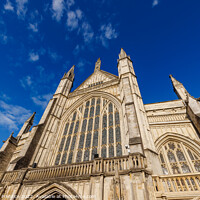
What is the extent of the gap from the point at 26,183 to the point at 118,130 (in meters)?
7.11

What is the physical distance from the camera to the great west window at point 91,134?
10617 millimetres

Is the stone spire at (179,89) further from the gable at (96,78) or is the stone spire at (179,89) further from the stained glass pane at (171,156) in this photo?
the gable at (96,78)

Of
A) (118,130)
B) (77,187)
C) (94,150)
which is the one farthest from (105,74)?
(77,187)

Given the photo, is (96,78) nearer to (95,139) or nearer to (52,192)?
(95,139)

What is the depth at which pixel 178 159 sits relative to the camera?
9227mm

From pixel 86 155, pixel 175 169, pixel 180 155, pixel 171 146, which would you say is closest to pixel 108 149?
pixel 86 155

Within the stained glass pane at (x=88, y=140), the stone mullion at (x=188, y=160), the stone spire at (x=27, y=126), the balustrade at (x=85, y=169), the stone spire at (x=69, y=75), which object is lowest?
the balustrade at (x=85, y=169)

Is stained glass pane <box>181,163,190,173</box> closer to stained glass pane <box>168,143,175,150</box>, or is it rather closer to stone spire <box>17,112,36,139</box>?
stained glass pane <box>168,143,175,150</box>

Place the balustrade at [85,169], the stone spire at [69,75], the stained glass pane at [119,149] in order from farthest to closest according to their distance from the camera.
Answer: the stone spire at [69,75], the stained glass pane at [119,149], the balustrade at [85,169]

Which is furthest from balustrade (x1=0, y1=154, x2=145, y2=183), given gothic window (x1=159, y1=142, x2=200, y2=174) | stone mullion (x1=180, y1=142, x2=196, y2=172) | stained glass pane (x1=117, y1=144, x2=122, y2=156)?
stone mullion (x1=180, y1=142, x2=196, y2=172)

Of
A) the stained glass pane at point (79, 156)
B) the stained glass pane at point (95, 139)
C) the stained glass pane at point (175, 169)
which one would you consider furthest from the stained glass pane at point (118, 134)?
the stained glass pane at point (175, 169)

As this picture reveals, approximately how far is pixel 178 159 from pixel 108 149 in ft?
16.1

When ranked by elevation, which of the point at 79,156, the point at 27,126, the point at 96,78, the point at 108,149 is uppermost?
the point at 96,78

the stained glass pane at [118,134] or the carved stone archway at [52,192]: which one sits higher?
the stained glass pane at [118,134]
